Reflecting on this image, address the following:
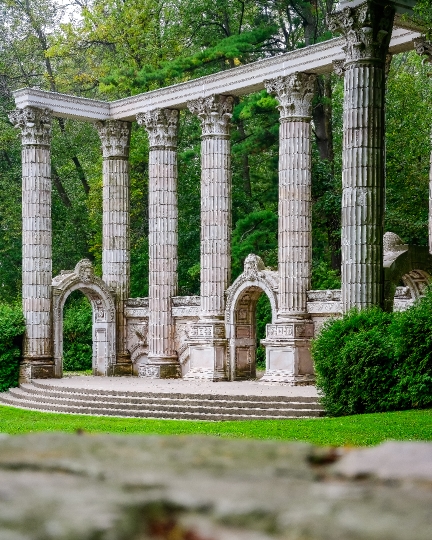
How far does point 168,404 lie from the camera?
2538 centimetres

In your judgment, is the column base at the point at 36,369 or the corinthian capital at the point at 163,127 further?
the corinthian capital at the point at 163,127

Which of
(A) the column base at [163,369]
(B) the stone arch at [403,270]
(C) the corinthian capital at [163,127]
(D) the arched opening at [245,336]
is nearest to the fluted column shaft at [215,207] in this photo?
(D) the arched opening at [245,336]

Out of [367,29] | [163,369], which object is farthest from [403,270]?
[163,369]

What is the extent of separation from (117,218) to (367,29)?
48.9 feet

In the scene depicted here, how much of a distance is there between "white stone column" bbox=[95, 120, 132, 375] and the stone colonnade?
0.11 ft

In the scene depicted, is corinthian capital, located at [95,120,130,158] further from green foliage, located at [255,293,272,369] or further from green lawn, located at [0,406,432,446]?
green lawn, located at [0,406,432,446]

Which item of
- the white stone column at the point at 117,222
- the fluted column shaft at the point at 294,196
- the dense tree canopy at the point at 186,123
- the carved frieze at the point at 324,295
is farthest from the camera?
the dense tree canopy at the point at 186,123

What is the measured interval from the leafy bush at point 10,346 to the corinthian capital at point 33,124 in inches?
220

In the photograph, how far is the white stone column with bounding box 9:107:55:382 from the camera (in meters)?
33.3

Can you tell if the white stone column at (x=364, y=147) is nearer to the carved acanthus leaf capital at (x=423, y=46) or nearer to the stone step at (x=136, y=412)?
the stone step at (x=136, y=412)

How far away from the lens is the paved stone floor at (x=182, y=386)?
84.2 ft

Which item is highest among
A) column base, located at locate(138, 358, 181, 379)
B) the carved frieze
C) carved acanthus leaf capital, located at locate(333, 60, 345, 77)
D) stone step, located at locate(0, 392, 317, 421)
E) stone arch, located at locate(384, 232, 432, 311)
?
carved acanthus leaf capital, located at locate(333, 60, 345, 77)

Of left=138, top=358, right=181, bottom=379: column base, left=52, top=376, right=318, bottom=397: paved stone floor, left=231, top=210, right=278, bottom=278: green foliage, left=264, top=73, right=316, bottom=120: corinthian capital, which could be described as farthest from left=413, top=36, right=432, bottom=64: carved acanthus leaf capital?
left=138, top=358, right=181, bottom=379: column base

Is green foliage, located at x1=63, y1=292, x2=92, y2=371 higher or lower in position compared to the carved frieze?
lower
